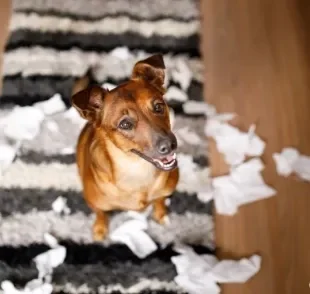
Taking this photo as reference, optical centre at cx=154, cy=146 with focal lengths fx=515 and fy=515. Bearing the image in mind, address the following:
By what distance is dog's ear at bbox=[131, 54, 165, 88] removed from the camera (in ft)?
4.45

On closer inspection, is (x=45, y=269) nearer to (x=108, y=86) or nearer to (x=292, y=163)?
(x=108, y=86)

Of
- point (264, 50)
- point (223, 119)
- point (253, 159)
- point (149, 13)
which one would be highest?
point (149, 13)

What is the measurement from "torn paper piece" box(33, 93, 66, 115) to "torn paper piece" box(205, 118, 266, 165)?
1.82ft

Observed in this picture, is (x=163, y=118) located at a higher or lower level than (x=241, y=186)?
higher

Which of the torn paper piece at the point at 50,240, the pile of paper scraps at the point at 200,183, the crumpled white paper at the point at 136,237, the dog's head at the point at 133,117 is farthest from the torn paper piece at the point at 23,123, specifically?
the dog's head at the point at 133,117

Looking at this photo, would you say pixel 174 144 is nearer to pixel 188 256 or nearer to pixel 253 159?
pixel 188 256

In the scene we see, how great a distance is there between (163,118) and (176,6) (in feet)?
3.43

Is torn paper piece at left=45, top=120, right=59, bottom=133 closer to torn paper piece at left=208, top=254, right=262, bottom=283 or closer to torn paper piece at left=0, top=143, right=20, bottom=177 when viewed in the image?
torn paper piece at left=0, top=143, right=20, bottom=177

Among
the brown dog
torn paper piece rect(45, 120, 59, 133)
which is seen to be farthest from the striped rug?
the brown dog

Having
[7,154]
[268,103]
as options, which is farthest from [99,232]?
[268,103]

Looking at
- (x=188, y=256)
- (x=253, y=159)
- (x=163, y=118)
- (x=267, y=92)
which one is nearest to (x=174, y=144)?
(x=163, y=118)

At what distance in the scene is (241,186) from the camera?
1812mm

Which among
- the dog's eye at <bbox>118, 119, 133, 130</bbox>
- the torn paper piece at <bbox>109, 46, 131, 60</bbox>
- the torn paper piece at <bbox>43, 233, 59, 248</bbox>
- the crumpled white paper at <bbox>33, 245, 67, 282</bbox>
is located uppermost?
the torn paper piece at <bbox>109, 46, 131, 60</bbox>

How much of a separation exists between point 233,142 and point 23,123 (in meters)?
0.78
